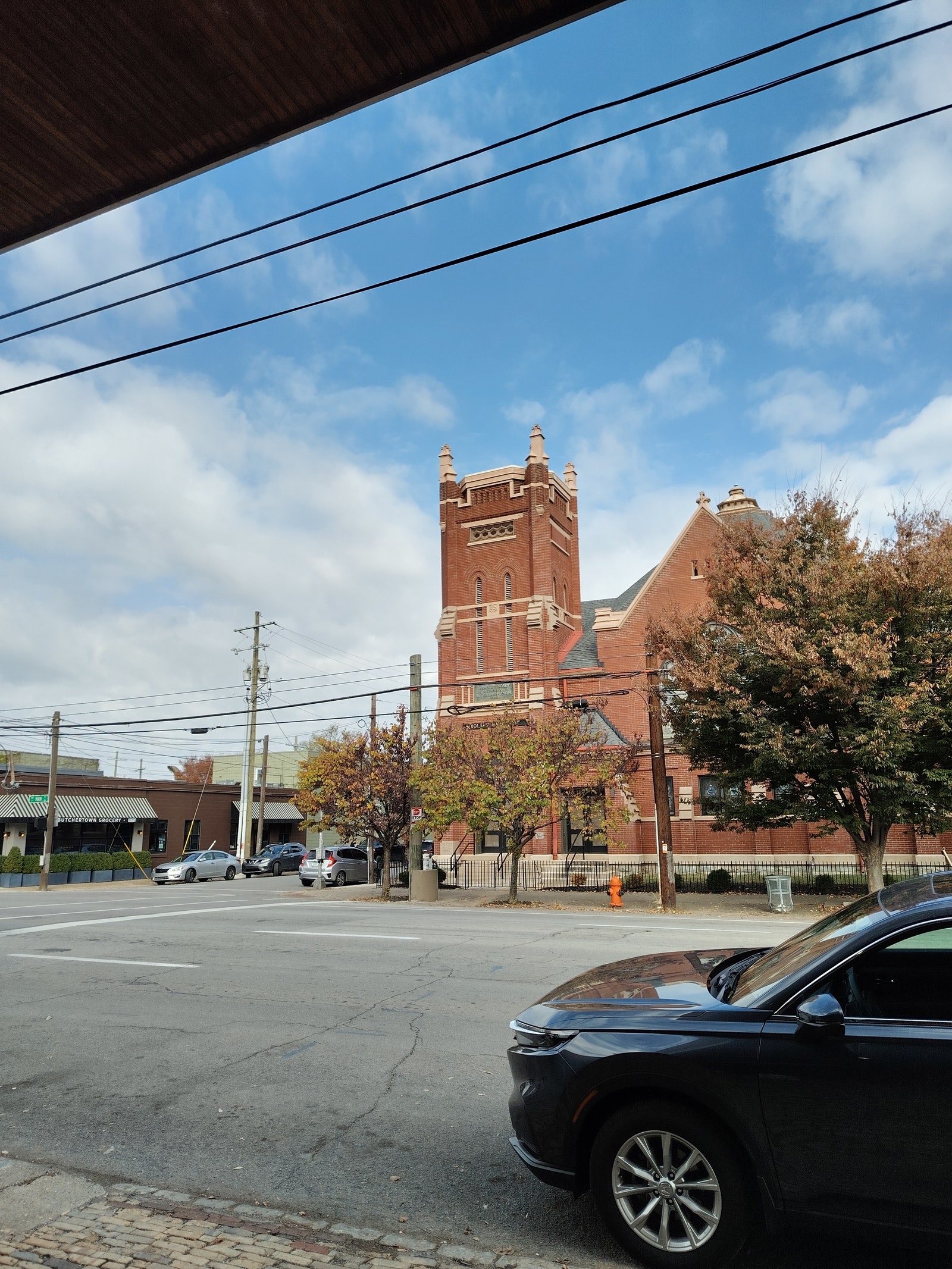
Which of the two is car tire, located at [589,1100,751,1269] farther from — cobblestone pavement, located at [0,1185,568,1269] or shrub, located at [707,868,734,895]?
shrub, located at [707,868,734,895]

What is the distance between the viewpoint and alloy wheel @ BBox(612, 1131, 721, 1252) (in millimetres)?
3467

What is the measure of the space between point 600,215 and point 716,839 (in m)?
32.0

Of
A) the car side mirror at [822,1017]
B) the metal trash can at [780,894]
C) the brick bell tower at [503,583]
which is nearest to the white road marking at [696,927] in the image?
the metal trash can at [780,894]

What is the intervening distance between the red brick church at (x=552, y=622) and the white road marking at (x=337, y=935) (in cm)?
1942

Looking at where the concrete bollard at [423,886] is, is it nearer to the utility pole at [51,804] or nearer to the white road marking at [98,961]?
the white road marking at [98,961]

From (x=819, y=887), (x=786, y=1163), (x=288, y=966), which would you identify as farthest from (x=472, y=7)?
(x=819, y=887)

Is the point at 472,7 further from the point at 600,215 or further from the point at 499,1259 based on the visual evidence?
the point at 499,1259

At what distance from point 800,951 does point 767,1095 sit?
75 cm

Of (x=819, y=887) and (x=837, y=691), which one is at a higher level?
(x=837, y=691)

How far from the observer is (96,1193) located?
A: 4.46m

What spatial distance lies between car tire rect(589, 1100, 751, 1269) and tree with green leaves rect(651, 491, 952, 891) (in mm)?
16718

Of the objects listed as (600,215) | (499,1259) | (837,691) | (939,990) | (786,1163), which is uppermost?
(600,215)

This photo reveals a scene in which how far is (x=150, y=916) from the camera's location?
751 inches

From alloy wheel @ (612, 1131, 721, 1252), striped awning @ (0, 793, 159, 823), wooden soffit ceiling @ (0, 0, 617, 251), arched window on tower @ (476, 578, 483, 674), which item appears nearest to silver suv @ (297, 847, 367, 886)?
arched window on tower @ (476, 578, 483, 674)
